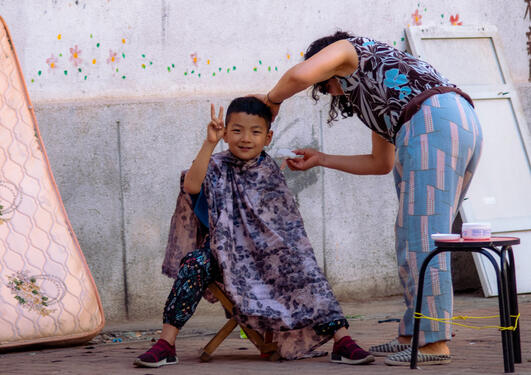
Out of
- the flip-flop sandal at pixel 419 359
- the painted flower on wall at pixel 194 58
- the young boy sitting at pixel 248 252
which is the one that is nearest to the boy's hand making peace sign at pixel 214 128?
the young boy sitting at pixel 248 252

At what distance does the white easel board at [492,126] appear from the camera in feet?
21.7

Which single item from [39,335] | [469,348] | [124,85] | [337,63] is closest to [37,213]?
[39,335]

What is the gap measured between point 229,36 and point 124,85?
2.77 ft

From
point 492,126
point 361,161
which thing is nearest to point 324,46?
point 361,161

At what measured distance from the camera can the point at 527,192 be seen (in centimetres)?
678

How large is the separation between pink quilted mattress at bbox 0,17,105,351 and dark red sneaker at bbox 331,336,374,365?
1548 mm

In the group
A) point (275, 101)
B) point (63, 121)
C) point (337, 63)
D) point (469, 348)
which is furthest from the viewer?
point (63, 121)

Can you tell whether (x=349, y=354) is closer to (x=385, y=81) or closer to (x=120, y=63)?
(x=385, y=81)

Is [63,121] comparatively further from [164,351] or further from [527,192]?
[527,192]

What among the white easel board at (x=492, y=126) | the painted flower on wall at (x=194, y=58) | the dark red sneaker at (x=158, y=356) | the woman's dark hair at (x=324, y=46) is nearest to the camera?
the dark red sneaker at (x=158, y=356)

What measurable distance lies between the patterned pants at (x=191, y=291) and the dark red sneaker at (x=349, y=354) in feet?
0.27

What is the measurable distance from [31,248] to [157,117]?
1463 mm

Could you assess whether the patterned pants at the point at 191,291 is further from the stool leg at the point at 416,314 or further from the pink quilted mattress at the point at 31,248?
the pink quilted mattress at the point at 31,248

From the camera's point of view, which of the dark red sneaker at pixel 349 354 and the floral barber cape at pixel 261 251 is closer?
the dark red sneaker at pixel 349 354
